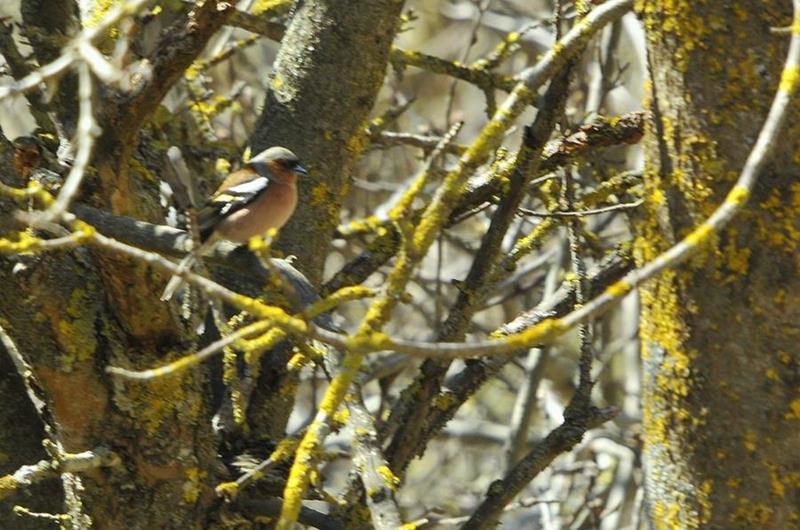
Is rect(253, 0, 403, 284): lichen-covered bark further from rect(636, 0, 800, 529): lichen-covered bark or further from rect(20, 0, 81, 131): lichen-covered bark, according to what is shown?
rect(636, 0, 800, 529): lichen-covered bark

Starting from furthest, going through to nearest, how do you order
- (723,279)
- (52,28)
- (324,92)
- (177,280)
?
(324,92), (52,28), (177,280), (723,279)

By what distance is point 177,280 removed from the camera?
303 centimetres

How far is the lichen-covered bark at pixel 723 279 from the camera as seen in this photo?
231cm

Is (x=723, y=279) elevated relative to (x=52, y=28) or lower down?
lower down

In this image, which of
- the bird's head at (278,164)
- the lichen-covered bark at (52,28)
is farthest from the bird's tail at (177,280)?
the bird's head at (278,164)

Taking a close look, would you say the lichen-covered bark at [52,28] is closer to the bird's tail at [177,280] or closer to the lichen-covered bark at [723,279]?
the bird's tail at [177,280]

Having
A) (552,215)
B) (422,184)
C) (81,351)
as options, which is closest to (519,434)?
(552,215)

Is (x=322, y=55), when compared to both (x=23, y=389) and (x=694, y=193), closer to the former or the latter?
(x=23, y=389)

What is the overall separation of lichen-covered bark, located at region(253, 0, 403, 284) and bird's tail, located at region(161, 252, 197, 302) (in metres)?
1.03

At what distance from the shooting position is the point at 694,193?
235 centimetres

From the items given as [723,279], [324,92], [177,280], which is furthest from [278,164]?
[723,279]

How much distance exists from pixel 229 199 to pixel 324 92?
523 mm

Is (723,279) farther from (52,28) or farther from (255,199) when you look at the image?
(52,28)

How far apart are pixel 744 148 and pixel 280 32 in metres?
2.70
